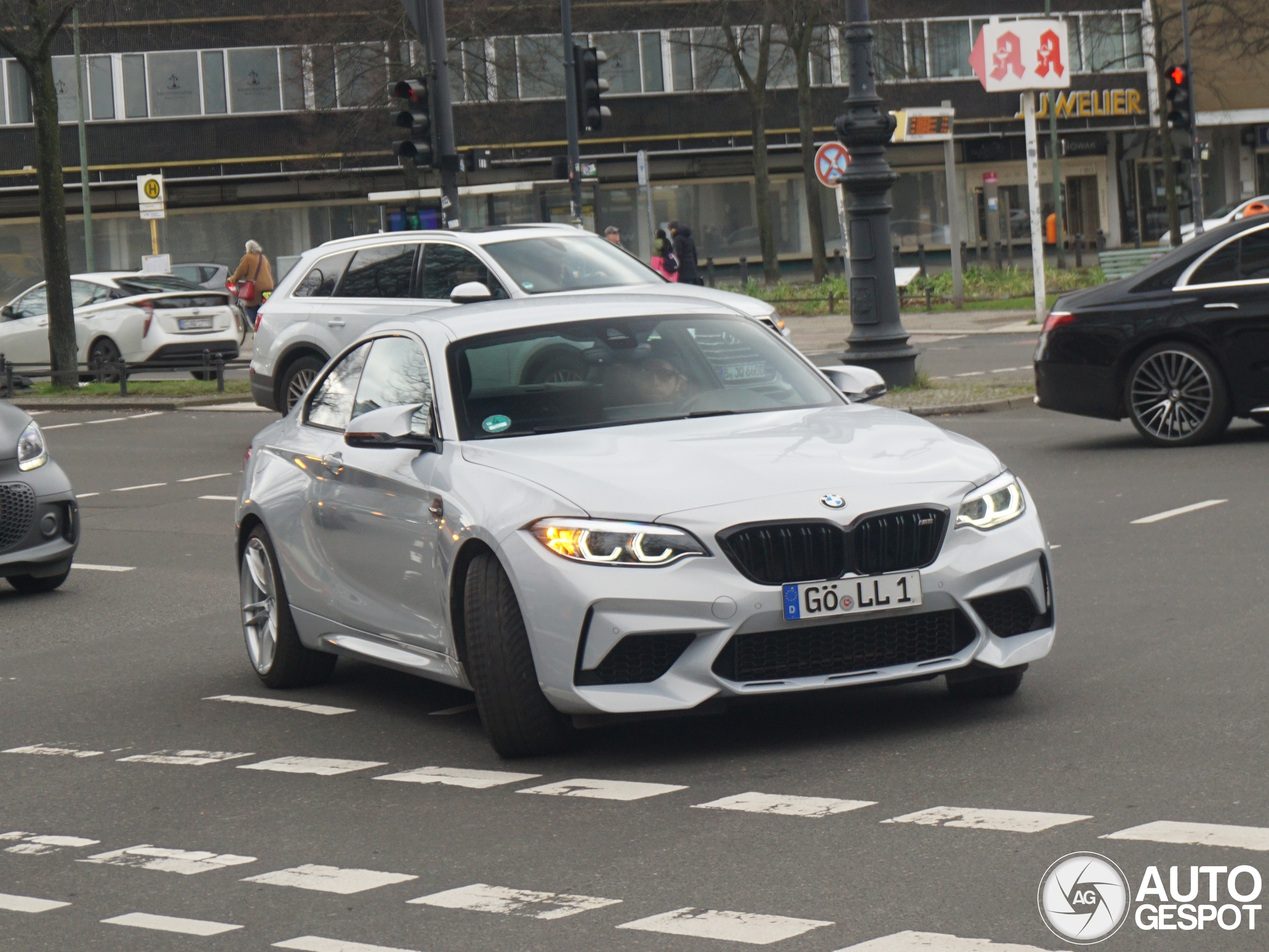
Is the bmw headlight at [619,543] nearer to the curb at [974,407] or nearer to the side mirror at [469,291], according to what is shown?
the side mirror at [469,291]

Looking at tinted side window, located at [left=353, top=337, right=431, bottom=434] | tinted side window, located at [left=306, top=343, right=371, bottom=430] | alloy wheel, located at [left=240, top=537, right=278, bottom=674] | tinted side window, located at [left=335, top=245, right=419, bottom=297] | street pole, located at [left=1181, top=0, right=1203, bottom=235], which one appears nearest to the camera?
tinted side window, located at [left=353, top=337, right=431, bottom=434]

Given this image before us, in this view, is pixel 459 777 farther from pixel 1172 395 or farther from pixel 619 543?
pixel 1172 395

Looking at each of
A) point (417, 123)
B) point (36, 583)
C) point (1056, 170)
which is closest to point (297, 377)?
point (417, 123)

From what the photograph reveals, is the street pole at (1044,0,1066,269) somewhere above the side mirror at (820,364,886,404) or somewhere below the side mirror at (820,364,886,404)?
above

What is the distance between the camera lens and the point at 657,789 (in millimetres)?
6066

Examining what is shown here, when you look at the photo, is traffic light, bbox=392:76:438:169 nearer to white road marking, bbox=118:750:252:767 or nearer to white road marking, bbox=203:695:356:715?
white road marking, bbox=203:695:356:715

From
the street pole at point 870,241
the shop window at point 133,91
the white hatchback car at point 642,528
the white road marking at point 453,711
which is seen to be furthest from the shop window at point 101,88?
the white road marking at point 453,711

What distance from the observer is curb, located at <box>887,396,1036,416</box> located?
18438 millimetres

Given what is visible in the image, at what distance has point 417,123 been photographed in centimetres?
2178

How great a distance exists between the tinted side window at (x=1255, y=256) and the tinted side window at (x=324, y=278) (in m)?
8.43

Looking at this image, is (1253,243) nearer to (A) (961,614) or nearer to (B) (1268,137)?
(A) (961,614)

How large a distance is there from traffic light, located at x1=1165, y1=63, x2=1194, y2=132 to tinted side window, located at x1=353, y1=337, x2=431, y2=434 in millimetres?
30078

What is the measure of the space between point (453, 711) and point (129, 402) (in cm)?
1987

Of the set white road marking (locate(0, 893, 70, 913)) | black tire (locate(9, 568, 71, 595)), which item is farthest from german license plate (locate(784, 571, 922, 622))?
black tire (locate(9, 568, 71, 595))
